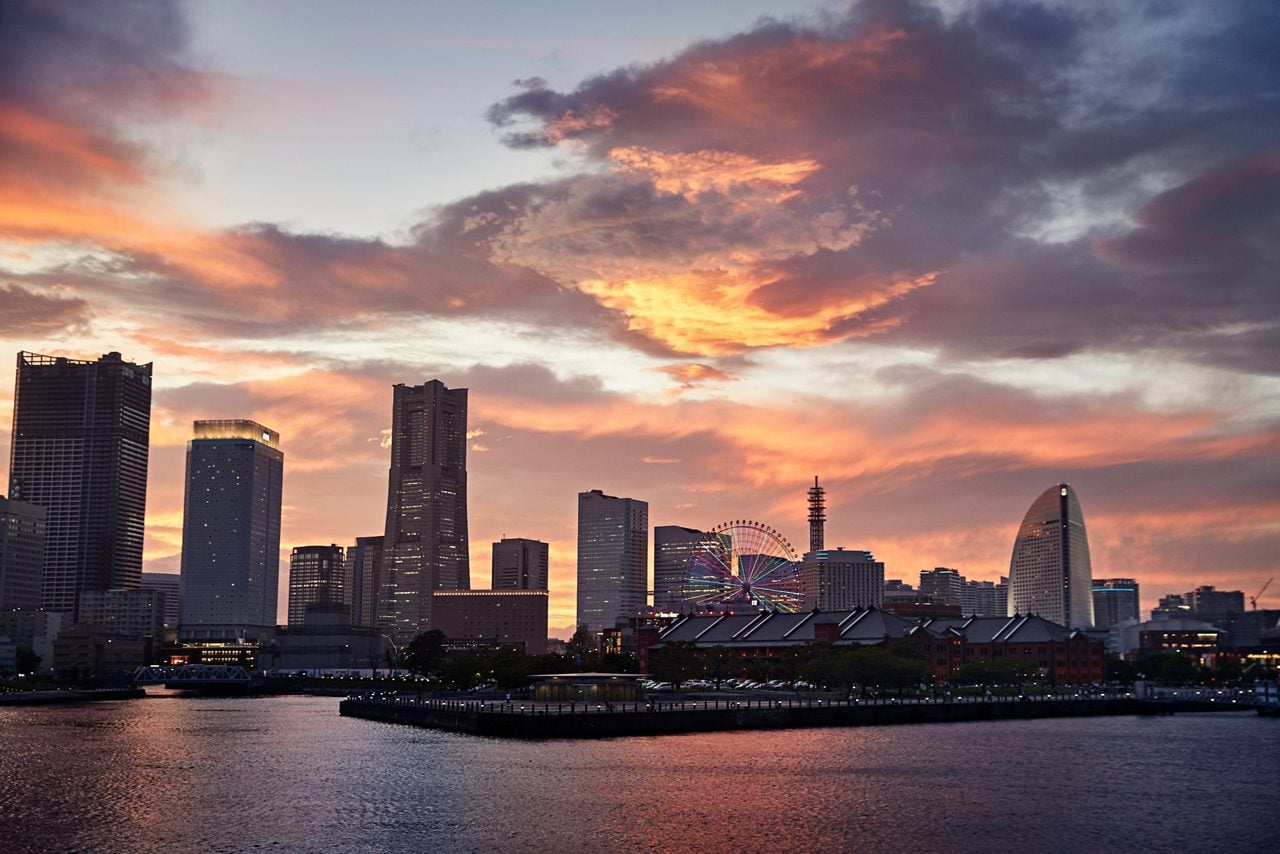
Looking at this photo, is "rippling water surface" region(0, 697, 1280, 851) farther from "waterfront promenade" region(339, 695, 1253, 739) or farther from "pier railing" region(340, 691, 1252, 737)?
"pier railing" region(340, 691, 1252, 737)

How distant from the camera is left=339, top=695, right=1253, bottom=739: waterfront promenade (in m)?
145

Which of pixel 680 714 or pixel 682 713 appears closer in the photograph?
pixel 680 714

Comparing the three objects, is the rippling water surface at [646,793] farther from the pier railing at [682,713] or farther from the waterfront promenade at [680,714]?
the pier railing at [682,713]

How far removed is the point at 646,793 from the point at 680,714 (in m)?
56.8

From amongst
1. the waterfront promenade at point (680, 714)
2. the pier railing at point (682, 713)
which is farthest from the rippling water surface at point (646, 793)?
the pier railing at point (682, 713)

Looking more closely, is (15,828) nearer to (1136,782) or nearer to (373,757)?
(373,757)

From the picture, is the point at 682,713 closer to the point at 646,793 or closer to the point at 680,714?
the point at 680,714

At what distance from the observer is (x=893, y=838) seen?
258ft

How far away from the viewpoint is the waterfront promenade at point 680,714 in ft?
475

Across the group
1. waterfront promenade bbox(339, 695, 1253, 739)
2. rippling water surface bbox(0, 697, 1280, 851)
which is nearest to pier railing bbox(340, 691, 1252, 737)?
waterfront promenade bbox(339, 695, 1253, 739)

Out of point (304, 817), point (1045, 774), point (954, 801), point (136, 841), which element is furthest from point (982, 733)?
point (136, 841)

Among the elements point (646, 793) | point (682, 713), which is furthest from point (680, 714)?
point (646, 793)

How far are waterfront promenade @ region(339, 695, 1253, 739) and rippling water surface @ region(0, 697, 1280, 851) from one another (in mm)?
5442

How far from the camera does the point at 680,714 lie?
15162cm
